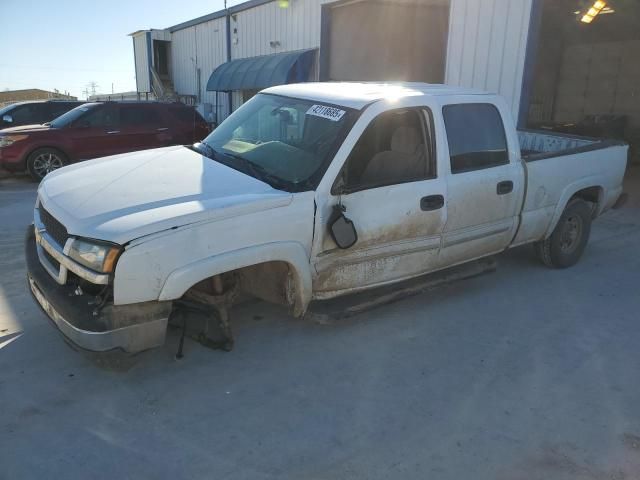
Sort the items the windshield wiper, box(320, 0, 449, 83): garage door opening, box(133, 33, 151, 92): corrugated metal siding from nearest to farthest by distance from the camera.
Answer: the windshield wiper → box(320, 0, 449, 83): garage door opening → box(133, 33, 151, 92): corrugated metal siding

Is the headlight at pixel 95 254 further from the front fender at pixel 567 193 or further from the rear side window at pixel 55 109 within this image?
the rear side window at pixel 55 109

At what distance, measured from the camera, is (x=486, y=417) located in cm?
304

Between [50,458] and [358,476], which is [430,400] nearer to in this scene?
[358,476]

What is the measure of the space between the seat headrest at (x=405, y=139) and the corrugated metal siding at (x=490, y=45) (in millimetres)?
5204

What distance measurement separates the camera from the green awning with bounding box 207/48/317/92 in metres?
13.8

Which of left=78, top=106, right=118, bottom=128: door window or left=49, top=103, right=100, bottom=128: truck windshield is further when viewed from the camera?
left=78, top=106, right=118, bottom=128: door window

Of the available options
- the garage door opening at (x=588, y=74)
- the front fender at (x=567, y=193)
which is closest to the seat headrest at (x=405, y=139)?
the front fender at (x=567, y=193)

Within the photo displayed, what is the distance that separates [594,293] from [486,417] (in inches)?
104

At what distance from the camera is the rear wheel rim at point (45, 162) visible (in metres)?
10.5

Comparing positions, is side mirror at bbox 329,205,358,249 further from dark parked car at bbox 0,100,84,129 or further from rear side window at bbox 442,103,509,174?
dark parked car at bbox 0,100,84,129

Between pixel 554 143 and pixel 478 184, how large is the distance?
2.77 m

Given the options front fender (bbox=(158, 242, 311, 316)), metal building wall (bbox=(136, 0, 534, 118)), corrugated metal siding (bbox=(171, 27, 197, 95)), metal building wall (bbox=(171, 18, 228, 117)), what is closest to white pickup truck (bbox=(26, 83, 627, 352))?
front fender (bbox=(158, 242, 311, 316))

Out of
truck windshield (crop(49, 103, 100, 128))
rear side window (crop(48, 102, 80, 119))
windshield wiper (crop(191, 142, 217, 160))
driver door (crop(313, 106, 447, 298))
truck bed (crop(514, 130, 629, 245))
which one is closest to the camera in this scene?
driver door (crop(313, 106, 447, 298))

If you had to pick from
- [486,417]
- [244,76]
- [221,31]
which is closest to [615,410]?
[486,417]
